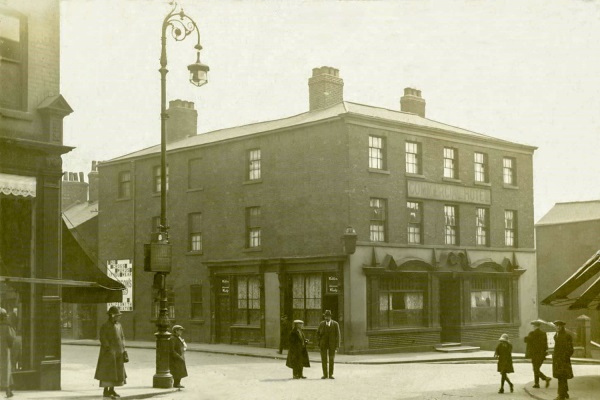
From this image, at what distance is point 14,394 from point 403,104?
2583 cm

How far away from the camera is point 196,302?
121 ft

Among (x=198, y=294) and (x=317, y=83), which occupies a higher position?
(x=317, y=83)

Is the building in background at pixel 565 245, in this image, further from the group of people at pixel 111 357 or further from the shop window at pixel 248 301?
the group of people at pixel 111 357

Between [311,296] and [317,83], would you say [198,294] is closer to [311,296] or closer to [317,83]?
[311,296]

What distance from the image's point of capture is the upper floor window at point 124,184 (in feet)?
135

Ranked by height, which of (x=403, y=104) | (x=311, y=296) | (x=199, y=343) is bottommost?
(x=199, y=343)

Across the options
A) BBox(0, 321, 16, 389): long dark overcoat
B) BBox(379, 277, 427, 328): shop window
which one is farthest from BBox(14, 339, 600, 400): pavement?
BBox(379, 277, 427, 328): shop window

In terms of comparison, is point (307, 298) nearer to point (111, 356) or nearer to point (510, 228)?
point (510, 228)

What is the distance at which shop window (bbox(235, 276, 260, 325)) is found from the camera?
3400 cm

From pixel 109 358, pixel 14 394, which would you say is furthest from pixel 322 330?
pixel 14 394

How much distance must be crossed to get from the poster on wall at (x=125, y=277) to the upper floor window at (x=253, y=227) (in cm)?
831

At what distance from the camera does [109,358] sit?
16203mm

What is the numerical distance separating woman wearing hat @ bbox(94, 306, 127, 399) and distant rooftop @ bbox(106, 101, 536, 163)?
53.0 ft

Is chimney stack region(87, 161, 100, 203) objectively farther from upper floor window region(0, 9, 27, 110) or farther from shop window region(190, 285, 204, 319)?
upper floor window region(0, 9, 27, 110)
